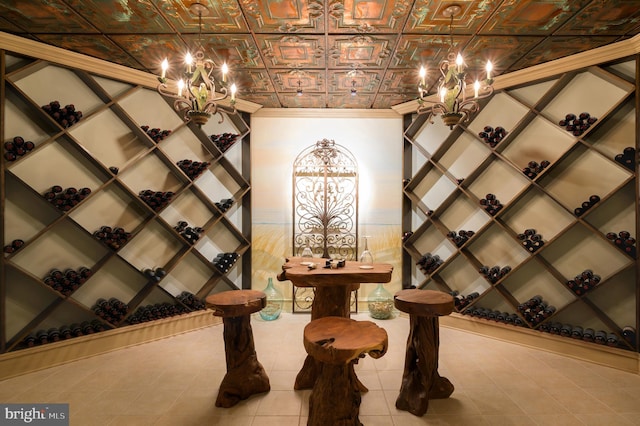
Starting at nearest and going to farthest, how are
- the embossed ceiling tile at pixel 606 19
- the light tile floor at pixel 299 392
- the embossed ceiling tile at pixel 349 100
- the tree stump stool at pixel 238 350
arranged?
the light tile floor at pixel 299 392
the tree stump stool at pixel 238 350
the embossed ceiling tile at pixel 606 19
the embossed ceiling tile at pixel 349 100

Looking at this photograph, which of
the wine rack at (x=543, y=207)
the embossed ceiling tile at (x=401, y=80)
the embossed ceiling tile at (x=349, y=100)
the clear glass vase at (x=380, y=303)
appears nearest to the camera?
the wine rack at (x=543, y=207)

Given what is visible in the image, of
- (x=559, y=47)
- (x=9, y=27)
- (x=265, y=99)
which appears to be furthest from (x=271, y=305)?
(x=559, y=47)

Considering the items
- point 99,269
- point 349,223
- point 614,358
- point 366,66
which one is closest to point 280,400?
point 99,269

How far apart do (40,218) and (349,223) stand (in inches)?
133

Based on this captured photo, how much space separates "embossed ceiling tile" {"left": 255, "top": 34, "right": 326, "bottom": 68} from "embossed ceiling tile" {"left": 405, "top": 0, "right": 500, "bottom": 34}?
2.66ft

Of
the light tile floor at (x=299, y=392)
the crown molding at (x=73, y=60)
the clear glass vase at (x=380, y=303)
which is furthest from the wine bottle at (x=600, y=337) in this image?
the crown molding at (x=73, y=60)

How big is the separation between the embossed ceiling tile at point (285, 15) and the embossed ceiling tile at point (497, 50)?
1406 millimetres

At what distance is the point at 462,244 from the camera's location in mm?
3785

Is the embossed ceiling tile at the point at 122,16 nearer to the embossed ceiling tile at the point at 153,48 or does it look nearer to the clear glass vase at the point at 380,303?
the embossed ceiling tile at the point at 153,48

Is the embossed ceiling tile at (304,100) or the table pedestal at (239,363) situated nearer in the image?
the table pedestal at (239,363)

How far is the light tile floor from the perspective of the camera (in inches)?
82.0

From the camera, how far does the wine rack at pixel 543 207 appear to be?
9.39 ft

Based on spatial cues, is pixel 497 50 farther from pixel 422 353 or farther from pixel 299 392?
pixel 299 392

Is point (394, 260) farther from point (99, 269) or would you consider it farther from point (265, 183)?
point (99, 269)
